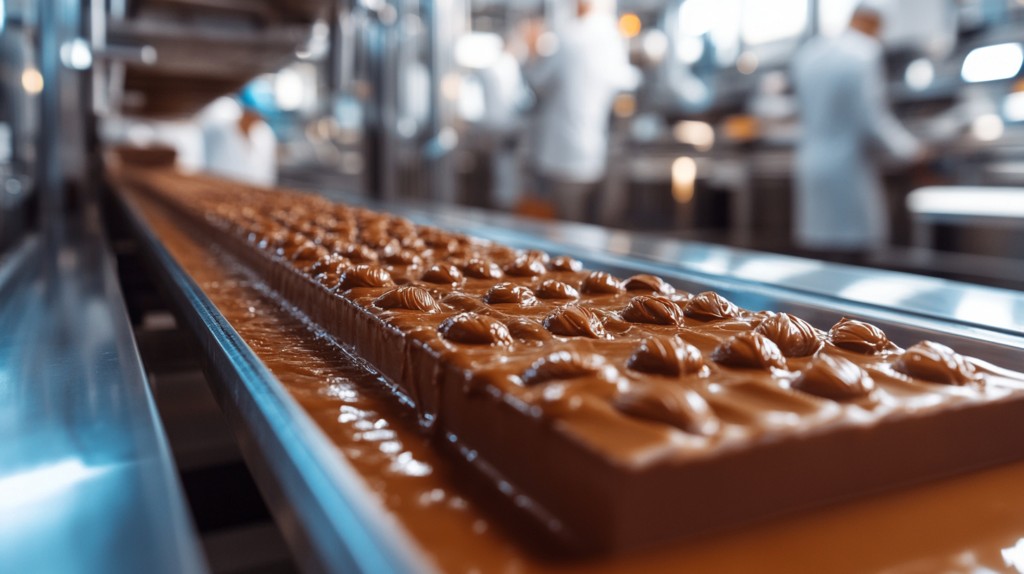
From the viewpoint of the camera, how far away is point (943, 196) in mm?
4766

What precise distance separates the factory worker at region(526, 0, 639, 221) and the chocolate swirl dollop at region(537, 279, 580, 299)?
444 centimetres

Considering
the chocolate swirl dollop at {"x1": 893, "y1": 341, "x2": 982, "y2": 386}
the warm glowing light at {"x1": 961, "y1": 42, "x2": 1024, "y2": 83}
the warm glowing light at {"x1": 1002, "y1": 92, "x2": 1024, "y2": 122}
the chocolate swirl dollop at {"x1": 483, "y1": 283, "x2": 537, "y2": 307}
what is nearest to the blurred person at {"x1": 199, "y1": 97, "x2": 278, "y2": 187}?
the warm glowing light at {"x1": 961, "y1": 42, "x2": 1024, "y2": 83}

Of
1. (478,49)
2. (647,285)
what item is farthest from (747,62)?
(647,285)

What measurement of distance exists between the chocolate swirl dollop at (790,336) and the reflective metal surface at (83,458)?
50 cm

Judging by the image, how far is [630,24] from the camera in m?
8.82

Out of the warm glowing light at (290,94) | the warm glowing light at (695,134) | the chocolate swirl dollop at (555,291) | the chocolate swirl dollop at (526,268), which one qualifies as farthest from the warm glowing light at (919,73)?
the warm glowing light at (290,94)

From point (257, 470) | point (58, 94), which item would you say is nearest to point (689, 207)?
point (58, 94)

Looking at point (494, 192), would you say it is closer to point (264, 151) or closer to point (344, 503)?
point (264, 151)

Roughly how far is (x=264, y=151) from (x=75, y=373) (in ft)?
26.2

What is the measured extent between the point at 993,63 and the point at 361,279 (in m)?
5.07

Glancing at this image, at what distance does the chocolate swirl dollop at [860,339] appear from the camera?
687 mm

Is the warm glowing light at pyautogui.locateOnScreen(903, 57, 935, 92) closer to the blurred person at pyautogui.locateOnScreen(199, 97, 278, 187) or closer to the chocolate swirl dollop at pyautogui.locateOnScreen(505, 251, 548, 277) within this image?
the chocolate swirl dollop at pyautogui.locateOnScreen(505, 251, 548, 277)

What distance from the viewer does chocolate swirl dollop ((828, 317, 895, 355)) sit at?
0.69 meters

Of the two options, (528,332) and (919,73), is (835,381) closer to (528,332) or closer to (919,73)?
(528,332)
